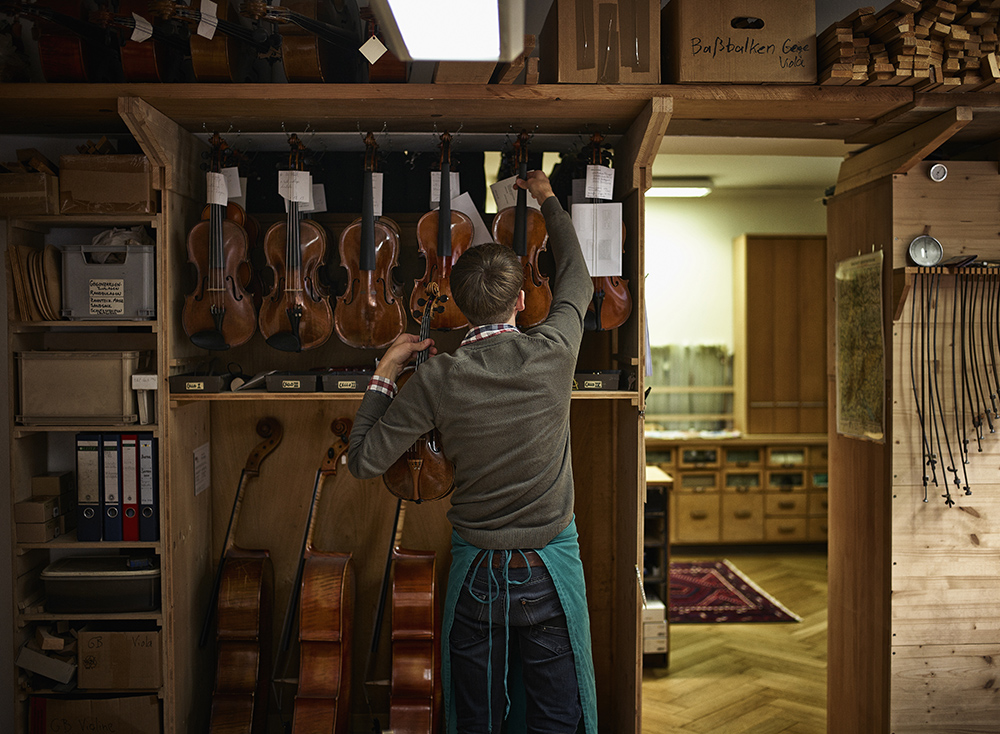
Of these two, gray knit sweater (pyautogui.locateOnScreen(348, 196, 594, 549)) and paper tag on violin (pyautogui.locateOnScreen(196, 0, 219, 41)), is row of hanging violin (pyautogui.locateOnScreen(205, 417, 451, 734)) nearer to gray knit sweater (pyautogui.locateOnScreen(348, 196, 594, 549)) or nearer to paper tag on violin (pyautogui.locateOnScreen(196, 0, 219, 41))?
gray knit sweater (pyautogui.locateOnScreen(348, 196, 594, 549))

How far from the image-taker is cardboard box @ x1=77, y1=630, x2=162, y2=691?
89.7 inches

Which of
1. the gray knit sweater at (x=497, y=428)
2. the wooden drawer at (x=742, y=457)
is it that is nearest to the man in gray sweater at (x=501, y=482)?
the gray knit sweater at (x=497, y=428)

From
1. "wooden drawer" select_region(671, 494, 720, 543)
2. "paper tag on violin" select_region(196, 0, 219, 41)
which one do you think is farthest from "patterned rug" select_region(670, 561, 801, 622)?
"paper tag on violin" select_region(196, 0, 219, 41)

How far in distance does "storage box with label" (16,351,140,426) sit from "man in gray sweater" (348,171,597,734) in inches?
39.4

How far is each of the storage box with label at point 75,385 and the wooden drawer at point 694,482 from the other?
13.5ft

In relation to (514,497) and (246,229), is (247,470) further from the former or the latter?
(514,497)

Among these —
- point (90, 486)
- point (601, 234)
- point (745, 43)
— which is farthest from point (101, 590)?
point (745, 43)

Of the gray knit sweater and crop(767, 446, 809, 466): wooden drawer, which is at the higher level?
the gray knit sweater

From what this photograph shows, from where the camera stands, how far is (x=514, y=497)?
5.57 ft

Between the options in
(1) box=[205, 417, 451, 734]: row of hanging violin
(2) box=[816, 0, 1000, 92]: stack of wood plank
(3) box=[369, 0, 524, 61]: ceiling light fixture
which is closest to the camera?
(3) box=[369, 0, 524, 61]: ceiling light fixture

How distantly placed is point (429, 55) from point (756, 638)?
363 centimetres

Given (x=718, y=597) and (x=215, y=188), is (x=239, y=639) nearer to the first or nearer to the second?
(x=215, y=188)

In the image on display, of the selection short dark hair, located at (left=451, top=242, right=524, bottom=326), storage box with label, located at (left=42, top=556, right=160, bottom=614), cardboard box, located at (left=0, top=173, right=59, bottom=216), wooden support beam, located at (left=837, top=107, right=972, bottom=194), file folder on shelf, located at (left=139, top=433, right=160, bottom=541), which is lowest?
storage box with label, located at (left=42, top=556, right=160, bottom=614)

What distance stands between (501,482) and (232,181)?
1.40 metres
